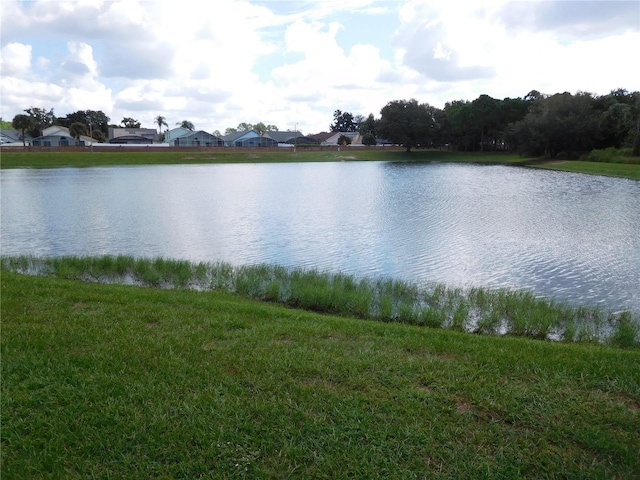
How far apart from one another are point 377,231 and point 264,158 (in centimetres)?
6095

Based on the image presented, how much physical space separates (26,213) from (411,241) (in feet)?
54.3

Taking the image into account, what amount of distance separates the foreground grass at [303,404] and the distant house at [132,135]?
11716 cm

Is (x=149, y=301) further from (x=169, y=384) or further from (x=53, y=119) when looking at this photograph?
(x=53, y=119)

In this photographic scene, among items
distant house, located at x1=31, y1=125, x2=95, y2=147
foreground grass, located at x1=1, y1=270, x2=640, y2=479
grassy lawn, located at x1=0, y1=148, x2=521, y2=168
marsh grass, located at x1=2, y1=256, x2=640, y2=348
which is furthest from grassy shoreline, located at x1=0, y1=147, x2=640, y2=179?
foreground grass, located at x1=1, y1=270, x2=640, y2=479

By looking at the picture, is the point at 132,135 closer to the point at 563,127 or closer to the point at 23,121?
the point at 23,121

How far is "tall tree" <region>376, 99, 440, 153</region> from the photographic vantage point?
81375 mm

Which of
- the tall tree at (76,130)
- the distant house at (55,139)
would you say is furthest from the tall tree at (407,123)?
the distant house at (55,139)

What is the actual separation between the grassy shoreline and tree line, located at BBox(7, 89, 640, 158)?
9.26 feet

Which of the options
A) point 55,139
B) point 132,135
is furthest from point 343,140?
point 55,139

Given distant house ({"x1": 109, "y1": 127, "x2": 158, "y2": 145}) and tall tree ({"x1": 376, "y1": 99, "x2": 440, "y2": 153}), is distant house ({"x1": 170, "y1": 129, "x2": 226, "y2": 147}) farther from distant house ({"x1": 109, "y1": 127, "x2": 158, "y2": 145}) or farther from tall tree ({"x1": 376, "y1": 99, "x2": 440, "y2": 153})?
tall tree ({"x1": 376, "y1": 99, "x2": 440, "y2": 153})

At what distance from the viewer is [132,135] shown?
385ft

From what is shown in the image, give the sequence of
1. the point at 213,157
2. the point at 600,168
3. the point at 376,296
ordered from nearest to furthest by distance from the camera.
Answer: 1. the point at 376,296
2. the point at 600,168
3. the point at 213,157

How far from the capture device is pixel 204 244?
1602 centimetres

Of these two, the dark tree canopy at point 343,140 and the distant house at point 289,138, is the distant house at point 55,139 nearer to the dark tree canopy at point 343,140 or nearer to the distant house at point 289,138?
the distant house at point 289,138
